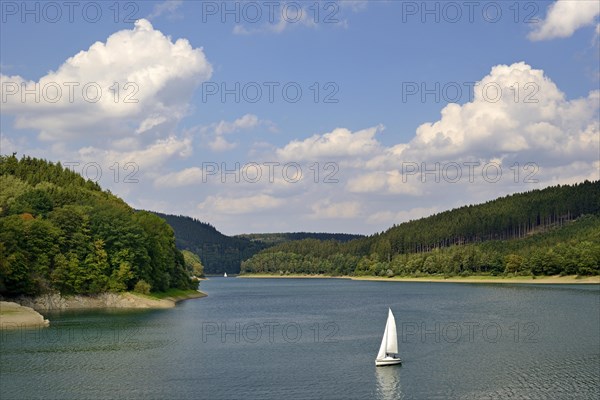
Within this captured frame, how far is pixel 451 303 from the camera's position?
15550cm

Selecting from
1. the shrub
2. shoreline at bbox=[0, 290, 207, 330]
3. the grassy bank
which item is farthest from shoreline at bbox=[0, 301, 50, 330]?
the grassy bank

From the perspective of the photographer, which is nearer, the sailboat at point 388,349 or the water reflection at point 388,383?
the water reflection at point 388,383

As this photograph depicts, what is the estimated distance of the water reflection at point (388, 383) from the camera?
188ft

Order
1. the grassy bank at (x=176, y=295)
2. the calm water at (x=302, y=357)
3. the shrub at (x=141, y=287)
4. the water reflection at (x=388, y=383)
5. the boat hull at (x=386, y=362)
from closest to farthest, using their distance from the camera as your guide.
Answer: the water reflection at (x=388, y=383) < the calm water at (x=302, y=357) < the boat hull at (x=386, y=362) < the shrub at (x=141, y=287) < the grassy bank at (x=176, y=295)

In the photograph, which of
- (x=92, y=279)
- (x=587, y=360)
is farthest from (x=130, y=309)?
(x=587, y=360)

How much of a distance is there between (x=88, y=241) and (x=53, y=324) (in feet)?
164

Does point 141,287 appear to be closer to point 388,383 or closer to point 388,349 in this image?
point 388,349

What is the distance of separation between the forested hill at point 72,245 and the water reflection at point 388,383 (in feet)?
274

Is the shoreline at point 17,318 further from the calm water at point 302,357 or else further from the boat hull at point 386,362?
the boat hull at point 386,362

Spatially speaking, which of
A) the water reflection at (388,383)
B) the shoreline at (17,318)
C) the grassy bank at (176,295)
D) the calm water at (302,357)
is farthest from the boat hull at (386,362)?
→ the grassy bank at (176,295)

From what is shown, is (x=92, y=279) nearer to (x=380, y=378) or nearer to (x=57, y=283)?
(x=57, y=283)

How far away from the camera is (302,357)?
251 feet

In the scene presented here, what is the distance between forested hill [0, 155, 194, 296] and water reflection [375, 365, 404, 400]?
83662 mm

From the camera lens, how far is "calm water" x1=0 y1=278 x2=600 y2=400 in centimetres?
5941
